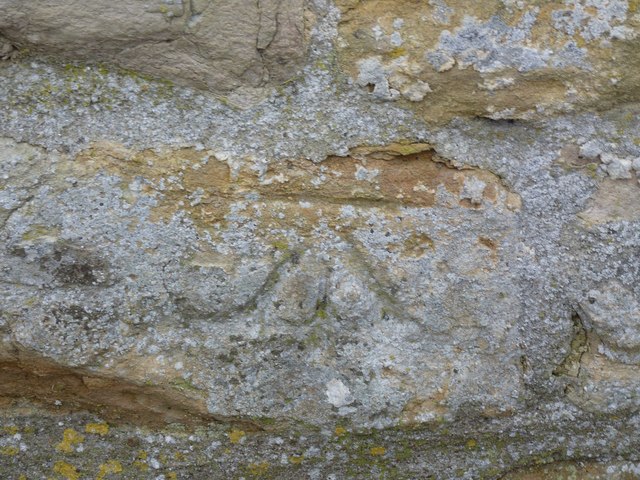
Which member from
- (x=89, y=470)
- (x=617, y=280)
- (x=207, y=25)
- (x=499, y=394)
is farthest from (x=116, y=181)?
(x=617, y=280)

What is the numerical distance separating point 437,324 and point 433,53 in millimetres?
444

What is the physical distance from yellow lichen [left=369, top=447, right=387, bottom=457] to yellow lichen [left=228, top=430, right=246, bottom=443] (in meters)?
0.22

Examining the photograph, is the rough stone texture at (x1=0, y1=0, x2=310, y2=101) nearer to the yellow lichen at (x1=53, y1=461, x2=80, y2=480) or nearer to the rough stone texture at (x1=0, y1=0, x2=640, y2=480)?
the rough stone texture at (x1=0, y1=0, x2=640, y2=480)

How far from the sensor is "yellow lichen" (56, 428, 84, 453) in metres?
1.21

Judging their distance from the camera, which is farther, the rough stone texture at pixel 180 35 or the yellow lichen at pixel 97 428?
the yellow lichen at pixel 97 428

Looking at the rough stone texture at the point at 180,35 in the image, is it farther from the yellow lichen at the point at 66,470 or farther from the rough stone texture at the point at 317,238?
the yellow lichen at the point at 66,470

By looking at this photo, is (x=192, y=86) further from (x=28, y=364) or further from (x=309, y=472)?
(x=309, y=472)

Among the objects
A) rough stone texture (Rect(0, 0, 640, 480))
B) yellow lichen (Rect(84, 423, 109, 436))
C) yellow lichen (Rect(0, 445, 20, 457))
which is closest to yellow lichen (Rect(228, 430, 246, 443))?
rough stone texture (Rect(0, 0, 640, 480))

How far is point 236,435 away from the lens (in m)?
1.22

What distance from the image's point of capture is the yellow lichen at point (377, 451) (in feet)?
4.05

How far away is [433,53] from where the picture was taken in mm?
1130

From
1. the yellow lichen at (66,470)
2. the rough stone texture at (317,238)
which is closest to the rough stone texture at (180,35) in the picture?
the rough stone texture at (317,238)

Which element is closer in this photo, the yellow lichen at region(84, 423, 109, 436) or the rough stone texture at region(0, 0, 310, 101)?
the rough stone texture at region(0, 0, 310, 101)

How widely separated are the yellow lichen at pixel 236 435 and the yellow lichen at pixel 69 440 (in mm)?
251
